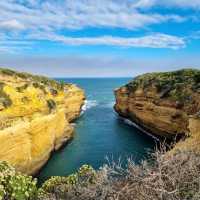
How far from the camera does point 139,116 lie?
2392 inches

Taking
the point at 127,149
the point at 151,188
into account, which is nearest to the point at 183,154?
the point at 151,188

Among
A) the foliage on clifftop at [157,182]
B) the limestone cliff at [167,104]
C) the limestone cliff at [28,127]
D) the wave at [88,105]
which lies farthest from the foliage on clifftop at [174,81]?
the foliage on clifftop at [157,182]

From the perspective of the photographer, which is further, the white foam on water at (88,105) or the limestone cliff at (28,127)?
the white foam on water at (88,105)

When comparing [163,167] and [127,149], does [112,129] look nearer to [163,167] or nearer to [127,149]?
[127,149]

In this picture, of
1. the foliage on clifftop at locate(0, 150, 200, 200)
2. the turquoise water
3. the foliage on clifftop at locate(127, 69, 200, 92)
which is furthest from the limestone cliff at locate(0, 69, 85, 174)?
the foliage on clifftop at locate(0, 150, 200, 200)

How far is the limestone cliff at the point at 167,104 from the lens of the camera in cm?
4456

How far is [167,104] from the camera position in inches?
2014

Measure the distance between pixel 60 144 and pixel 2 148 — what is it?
668 inches

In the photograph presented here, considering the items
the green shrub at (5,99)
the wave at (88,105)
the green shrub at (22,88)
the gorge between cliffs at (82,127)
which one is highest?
the green shrub at (22,88)

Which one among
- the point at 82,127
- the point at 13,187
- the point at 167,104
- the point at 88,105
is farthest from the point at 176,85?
the point at 88,105

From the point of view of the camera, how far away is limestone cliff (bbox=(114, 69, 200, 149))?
146 ft

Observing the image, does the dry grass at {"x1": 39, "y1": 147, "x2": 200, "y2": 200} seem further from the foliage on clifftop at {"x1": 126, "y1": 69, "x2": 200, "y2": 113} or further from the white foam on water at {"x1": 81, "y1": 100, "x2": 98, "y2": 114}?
the white foam on water at {"x1": 81, "y1": 100, "x2": 98, "y2": 114}

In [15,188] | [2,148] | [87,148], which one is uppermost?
[15,188]

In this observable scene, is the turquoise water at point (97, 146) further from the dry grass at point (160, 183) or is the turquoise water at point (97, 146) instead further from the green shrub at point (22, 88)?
the dry grass at point (160, 183)
